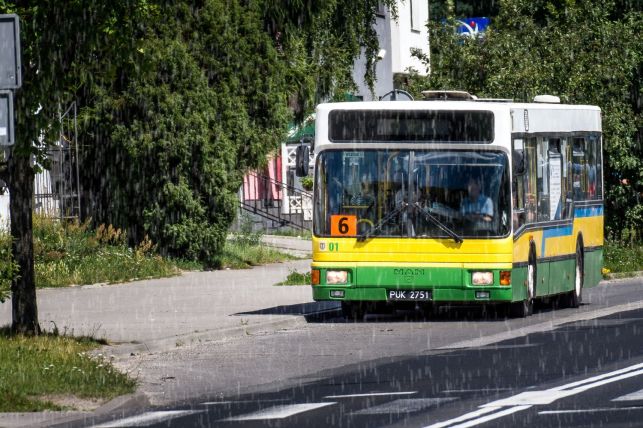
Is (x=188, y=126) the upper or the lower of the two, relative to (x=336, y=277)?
upper

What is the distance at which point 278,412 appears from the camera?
42.2ft

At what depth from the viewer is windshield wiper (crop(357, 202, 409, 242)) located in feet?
71.1

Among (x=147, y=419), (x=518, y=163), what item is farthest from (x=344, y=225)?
(x=147, y=419)

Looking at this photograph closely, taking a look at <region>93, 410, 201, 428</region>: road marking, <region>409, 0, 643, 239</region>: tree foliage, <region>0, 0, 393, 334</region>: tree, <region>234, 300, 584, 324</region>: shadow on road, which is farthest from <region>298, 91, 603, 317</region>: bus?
<region>409, 0, 643, 239</region>: tree foliage

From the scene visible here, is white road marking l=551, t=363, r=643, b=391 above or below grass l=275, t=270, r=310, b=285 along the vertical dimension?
below

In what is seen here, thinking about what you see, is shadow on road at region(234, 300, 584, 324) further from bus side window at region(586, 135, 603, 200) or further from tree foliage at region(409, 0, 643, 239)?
tree foliage at region(409, 0, 643, 239)

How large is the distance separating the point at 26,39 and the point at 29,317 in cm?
274

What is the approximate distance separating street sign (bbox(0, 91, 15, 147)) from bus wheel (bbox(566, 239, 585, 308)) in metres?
13.4

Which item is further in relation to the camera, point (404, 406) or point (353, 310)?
point (353, 310)

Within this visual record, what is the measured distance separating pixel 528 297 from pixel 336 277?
8.69 ft

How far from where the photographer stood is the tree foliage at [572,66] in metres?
34.7

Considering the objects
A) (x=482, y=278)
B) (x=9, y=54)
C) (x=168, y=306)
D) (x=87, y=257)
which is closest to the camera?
(x=9, y=54)

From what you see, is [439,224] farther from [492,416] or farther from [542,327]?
[492,416]

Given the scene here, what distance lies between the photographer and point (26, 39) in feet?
54.8
